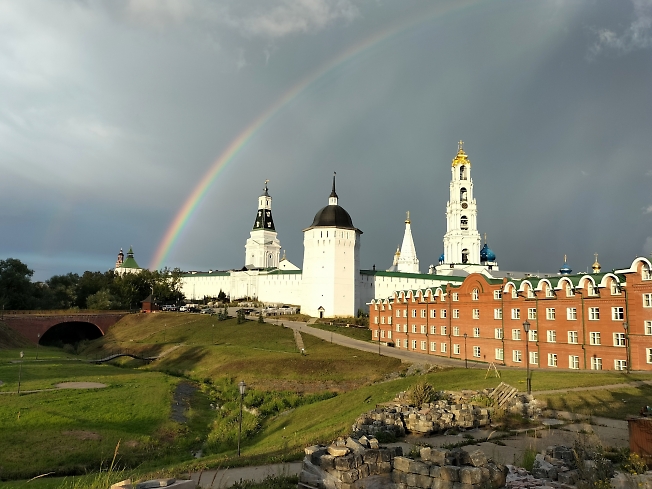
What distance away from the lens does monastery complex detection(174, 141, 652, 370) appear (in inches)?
1282

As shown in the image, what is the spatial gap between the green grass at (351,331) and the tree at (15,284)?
5025 cm

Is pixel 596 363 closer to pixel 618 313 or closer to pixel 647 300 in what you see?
pixel 618 313

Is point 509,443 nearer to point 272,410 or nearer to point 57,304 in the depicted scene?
point 272,410

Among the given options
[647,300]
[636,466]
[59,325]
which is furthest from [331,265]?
[636,466]

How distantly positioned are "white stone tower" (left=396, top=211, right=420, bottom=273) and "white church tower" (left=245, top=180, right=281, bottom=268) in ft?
113

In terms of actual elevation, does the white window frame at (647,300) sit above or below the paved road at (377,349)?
above

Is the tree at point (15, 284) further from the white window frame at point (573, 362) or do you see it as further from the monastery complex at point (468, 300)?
the white window frame at point (573, 362)

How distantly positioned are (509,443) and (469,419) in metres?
2.71

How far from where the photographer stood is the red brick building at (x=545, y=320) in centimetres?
3144

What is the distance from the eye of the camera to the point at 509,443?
15.1 meters

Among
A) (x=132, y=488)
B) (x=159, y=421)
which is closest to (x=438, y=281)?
(x=159, y=421)

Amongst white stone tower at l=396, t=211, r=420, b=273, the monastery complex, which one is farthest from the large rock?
white stone tower at l=396, t=211, r=420, b=273

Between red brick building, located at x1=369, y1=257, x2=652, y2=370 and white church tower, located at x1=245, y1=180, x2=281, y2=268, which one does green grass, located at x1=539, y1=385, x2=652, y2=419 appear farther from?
white church tower, located at x1=245, y1=180, x2=281, y2=268

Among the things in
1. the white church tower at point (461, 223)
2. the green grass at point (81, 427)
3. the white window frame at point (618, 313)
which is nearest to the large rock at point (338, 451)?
the green grass at point (81, 427)
